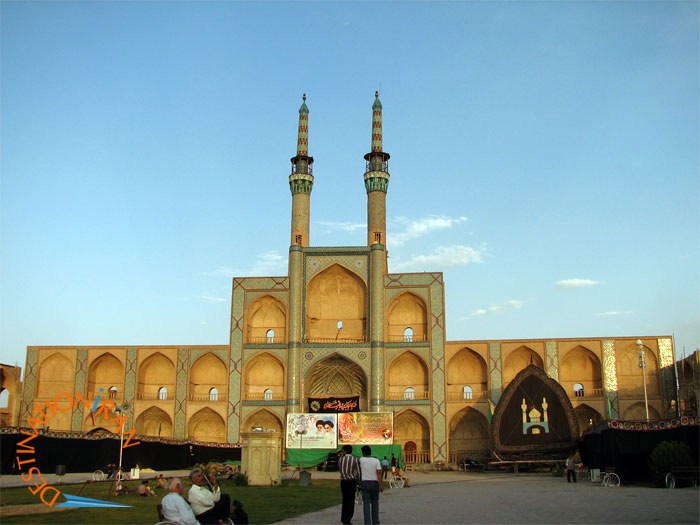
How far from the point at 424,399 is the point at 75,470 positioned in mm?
17367

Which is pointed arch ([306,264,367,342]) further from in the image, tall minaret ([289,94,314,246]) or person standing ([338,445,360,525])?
person standing ([338,445,360,525])

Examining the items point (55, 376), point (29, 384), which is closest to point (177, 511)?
point (55, 376)

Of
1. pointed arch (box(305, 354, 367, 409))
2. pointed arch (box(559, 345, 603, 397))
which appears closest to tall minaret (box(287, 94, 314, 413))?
pointed arch (box(305, 354, 367, 409))

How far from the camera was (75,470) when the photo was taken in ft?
97.0

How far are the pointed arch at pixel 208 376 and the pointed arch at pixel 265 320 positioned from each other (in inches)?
101

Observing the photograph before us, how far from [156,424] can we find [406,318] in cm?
1544

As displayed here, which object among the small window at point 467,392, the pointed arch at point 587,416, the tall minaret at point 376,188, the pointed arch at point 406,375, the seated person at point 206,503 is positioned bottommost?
the seated person at point 206,503

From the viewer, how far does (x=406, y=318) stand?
41188mm

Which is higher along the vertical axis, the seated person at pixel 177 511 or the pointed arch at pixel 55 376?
the pointed arch at pixel 55 376

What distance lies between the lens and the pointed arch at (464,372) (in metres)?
40.8

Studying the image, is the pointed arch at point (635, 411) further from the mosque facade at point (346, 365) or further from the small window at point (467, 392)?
the small window at point (467, 392)

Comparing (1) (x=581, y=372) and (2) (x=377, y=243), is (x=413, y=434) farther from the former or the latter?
(2) (x=377, y=243)

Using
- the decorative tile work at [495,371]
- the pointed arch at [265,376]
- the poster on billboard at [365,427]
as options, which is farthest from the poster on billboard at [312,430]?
the decorative tile work at [495,371]

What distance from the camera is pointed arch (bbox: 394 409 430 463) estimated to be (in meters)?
38.6
